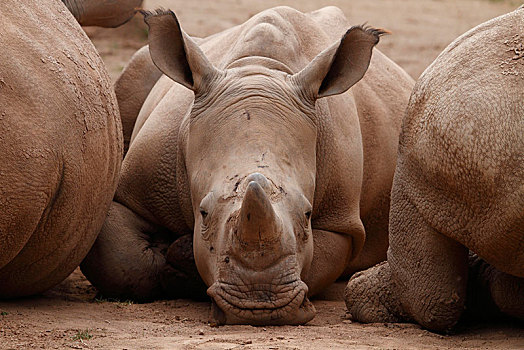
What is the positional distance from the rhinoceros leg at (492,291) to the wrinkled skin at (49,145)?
2.01m

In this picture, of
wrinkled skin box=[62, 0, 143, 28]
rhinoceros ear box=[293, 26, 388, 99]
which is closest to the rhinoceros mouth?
rhinoceros ear box=[293, 26, 388, 99]

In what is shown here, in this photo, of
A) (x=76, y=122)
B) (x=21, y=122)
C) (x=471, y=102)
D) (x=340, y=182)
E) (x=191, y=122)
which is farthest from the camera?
(x=340, y=182)

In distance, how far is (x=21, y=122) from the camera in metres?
5.10

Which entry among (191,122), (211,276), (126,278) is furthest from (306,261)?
(126,278)

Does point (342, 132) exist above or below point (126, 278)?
above

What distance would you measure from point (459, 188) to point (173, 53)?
6.51ft

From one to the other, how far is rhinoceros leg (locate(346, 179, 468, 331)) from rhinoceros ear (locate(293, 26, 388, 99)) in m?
0.89

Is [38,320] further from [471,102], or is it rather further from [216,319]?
[471,102]

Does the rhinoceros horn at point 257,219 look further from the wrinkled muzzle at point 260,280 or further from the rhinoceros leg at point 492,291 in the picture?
the rhinoceros leg at point 492,291

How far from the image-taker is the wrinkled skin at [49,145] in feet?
16.8

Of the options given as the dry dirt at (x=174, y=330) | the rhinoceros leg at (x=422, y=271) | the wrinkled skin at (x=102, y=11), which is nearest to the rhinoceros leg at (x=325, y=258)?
the dry dirt at (x=174, y=330)

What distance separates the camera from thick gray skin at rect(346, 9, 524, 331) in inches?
179

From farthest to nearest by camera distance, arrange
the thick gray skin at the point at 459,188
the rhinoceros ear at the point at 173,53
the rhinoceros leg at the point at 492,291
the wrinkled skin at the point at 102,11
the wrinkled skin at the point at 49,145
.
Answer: the wrinkled skin at the point at 102,11
the rhinoceros ear at the point at 173,53
the wrinkled skin at the point at 49,145
the rhinoceros leg at the point at 492,291
the thick gray skin at the point at 459,188

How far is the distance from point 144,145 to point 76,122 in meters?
1.22
